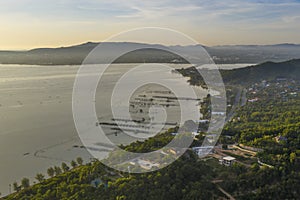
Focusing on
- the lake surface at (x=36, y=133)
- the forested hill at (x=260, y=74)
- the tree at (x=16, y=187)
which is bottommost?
the tree at (x=16, y=187)

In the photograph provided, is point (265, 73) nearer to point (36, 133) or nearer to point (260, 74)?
point (260, 74)

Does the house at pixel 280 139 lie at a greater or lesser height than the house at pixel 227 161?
greater

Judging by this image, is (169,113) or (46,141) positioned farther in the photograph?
(169,113)

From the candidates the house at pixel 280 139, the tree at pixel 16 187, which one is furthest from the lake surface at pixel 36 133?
the house at pixel 280 139

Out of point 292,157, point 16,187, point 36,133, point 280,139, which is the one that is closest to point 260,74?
point 280,139

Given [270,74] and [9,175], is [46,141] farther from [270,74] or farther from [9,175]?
[270,74]

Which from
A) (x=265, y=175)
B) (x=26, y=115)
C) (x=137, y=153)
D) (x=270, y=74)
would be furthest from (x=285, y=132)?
(x=270, y=74)

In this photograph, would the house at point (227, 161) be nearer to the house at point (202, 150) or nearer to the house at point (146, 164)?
the house at point (202, 150)

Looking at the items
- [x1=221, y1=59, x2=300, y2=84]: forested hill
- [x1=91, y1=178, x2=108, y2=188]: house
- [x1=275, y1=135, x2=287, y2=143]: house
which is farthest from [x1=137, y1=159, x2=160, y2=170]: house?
[x1=221, y1=59, x2=300, y2=84]: forested hill
